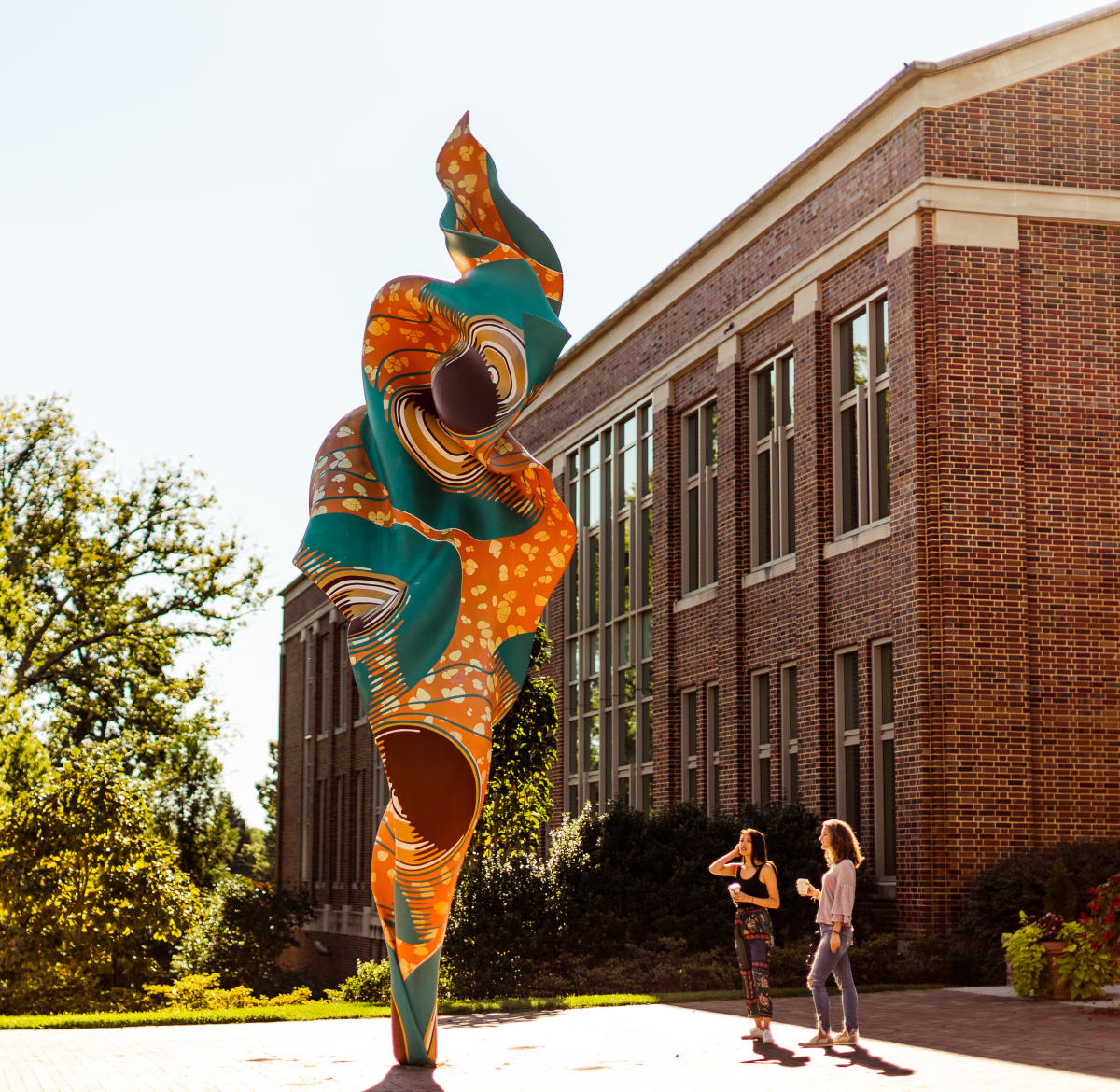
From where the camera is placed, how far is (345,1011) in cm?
1555

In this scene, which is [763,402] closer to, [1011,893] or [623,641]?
[623,641]

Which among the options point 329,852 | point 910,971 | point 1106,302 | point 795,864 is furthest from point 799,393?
point 329,852

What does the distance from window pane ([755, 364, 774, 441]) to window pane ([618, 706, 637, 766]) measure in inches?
276

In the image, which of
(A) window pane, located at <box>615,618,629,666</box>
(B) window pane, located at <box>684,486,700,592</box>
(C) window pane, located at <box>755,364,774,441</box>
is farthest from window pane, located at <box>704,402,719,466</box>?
(A) window pane, located at <box>615,618,629,666</box>

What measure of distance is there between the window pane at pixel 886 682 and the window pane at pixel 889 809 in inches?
14.4

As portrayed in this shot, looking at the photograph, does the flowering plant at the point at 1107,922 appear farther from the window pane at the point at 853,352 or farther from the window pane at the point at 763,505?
the window pane at the point at 763,505

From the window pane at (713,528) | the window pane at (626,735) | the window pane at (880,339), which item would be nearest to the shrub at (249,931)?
the window pane at (626,735)

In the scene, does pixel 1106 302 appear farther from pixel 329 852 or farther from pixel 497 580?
pixel 329 852

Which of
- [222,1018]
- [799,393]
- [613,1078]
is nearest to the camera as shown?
[613,1078]

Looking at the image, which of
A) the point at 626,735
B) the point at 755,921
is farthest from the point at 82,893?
the point at 626,735

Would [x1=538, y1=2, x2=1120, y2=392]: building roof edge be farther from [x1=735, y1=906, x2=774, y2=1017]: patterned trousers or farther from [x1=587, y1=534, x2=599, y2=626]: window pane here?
[x1=735, y1=906, x2=774, y2=1017]: patterned trousers

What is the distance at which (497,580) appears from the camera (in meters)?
11.4

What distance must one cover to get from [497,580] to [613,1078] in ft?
11.5

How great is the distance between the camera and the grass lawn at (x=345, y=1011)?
47.9 feet
